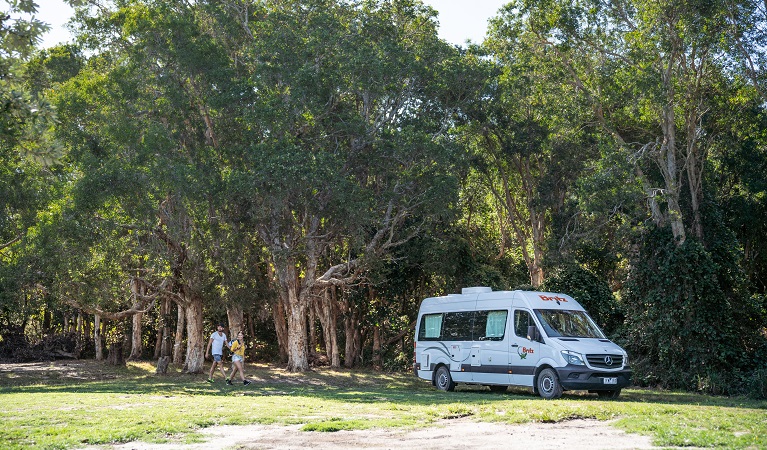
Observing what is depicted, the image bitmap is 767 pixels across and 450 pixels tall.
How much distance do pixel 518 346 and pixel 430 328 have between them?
388 centimetres

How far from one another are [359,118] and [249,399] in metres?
13.5

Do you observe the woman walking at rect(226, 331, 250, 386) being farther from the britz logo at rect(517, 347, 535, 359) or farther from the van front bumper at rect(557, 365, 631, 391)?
the van front bumper at rect(557, 365, 631, 391)

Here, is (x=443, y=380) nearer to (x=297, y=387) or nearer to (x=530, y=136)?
(x=297, y=387)

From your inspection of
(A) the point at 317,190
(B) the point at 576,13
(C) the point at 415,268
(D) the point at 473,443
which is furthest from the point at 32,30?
(C) the point at 415,268

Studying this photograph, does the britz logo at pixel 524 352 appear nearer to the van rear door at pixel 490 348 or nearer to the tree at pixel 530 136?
the van rear door at pixel 490 348

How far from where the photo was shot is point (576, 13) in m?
26.4

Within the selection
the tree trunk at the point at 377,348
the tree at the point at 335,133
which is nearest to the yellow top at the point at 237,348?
the tree at the point at 335,133

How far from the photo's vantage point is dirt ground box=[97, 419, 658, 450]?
9.98 m

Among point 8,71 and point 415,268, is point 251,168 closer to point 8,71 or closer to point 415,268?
point 415,268

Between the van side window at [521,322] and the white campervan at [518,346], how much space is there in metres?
0.02

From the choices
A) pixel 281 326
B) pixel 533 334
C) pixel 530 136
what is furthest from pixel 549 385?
pixel 281 326

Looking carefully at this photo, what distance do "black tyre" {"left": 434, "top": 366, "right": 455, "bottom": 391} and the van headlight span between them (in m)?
4.28

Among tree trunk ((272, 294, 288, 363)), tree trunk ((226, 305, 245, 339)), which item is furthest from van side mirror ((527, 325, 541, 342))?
tree trunk ((272, 294, 288, 363))

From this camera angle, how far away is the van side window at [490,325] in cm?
1984
